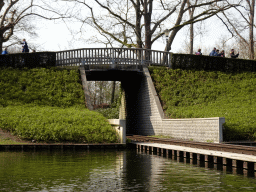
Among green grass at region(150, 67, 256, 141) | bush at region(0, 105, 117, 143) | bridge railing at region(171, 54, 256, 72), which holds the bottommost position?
bush at region(0, 105, 117, 143)

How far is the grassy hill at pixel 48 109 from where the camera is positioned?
69.1ft

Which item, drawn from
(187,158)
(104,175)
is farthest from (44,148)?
(104,175)

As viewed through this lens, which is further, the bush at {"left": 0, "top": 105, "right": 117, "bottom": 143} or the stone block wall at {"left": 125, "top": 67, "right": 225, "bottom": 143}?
the bush at {"left": 0, "top": 105, "right": 117, "bottom": 143}

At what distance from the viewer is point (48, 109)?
82.0 feet

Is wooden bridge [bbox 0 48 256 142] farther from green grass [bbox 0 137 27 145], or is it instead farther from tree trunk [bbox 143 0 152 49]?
green grass [bbox 0 137 27 145]

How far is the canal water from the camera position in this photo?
9.59 m

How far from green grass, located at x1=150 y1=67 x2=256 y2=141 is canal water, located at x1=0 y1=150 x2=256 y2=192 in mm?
7637

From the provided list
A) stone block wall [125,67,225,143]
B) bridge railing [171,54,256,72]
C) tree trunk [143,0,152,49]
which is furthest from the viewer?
tree trunk [143,0,152,49]

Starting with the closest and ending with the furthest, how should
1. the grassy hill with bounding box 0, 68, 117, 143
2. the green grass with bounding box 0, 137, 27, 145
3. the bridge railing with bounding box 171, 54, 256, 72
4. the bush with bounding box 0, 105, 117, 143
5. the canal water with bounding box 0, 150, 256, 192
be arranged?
the canal water with bounding box 0, 150, 256, 192 < the green grass with bounding box 0, 137, 27, 145 < the bush with bounding box 0, 105, 117, 143 < the grassy hill with bounding box 0, 68, 117, 143 < the bridge railing with bounding box 171, 54, 256, 72

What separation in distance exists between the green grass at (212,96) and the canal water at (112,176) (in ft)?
25.1

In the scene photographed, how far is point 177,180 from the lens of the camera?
34.9ft

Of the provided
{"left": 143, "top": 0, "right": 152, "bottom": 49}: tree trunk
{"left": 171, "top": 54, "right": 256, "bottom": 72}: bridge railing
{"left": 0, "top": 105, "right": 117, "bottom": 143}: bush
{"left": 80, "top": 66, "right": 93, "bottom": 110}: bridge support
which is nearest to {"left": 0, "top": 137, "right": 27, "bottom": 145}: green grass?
{"left": 0, "top": 105, "right": 117, "bottom": 143}: bush

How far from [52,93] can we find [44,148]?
8.64 meters

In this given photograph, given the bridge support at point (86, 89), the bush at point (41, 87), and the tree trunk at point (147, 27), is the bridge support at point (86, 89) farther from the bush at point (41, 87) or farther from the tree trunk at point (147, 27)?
the tree trunk at point (147, 27)
